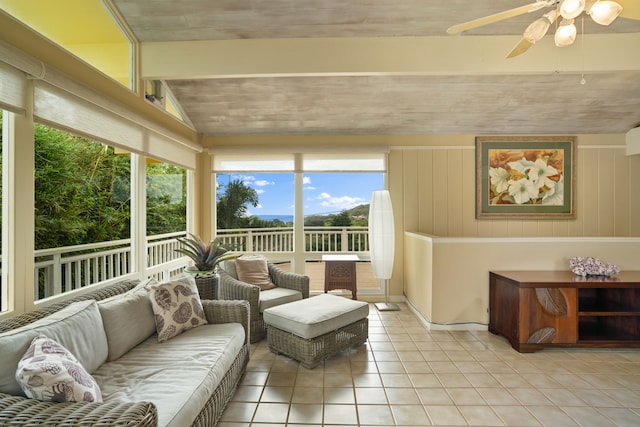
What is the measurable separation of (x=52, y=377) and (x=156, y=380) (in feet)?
1.58

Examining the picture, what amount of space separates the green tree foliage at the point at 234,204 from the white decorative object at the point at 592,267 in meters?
4.37

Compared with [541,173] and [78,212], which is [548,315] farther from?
[78,212]

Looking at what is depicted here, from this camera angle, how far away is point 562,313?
117 inches

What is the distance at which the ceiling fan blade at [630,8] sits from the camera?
1.73m

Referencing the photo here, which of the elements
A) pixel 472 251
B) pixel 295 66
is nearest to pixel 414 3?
pixel 295 66

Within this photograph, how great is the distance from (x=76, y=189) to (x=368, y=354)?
281 centimetres

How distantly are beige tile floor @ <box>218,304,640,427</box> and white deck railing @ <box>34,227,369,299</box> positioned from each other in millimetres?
1490

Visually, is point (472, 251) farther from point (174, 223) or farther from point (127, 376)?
point (174, 223)

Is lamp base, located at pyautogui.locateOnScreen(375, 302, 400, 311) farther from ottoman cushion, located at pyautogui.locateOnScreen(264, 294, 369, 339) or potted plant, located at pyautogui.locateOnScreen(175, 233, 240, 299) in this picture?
potted plant, located at pyautogui.locateOnScreen(175, 233, 240, 299)

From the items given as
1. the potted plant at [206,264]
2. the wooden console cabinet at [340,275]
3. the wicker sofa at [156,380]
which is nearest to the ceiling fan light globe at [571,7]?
the wicker sofa at [156,380]

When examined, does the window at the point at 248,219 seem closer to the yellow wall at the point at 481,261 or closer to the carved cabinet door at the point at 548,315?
the yellow wall at the point at 481,261

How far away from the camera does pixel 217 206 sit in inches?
194

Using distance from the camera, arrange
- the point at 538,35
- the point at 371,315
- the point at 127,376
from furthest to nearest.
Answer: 1. the point at 371,315
2. the point at 538,35
3. the point at 127,376

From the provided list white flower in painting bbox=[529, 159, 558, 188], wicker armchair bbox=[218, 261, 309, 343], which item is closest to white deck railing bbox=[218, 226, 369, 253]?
wicker armchair bbox=[218, 261, 309, 343]
